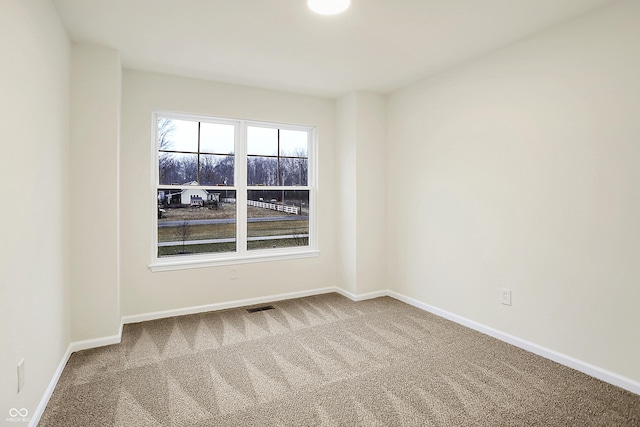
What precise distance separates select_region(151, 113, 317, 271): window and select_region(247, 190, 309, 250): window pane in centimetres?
1

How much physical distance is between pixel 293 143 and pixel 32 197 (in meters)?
2.95

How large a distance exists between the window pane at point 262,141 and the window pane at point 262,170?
0.08m

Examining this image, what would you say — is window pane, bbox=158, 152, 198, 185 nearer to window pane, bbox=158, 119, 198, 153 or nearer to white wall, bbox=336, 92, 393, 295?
window pane, bbox=158, 119, 198, 153

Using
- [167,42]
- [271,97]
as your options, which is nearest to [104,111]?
[167,42]

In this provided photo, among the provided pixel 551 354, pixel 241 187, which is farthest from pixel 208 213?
pixel 551 354

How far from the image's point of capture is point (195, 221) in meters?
3.92

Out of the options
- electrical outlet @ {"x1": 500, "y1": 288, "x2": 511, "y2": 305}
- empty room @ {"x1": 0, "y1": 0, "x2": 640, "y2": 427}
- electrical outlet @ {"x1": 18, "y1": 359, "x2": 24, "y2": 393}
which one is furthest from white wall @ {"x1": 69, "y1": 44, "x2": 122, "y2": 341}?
electrical outlet @ {"x1": 500, "y1": 288, "x2": 511, "y2": 305}

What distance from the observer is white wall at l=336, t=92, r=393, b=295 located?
167 inches

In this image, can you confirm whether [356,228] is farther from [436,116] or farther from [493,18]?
[493,18]

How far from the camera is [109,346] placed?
2945mm

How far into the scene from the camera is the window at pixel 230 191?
3.77 meters

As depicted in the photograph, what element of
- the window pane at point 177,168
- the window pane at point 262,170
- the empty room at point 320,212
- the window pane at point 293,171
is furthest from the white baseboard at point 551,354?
the window pane at point 177,168

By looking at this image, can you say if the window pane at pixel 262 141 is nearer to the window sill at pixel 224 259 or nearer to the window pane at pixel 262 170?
the window pane at pixel 262 170

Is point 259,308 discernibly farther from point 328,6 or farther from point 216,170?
point 328,6
